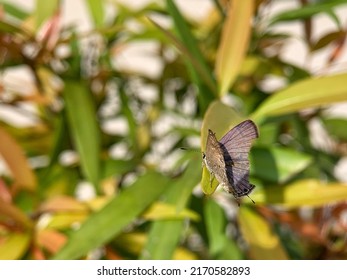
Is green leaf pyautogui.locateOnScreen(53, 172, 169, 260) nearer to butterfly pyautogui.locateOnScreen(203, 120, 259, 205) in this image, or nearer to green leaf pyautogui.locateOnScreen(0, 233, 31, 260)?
green leaf pyautogui.locateOnScreen(0, 233, 31, 260)

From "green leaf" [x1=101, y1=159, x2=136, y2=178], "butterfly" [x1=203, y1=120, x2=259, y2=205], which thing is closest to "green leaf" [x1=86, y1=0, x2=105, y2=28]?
"green leaf" [x1=101, y1=159, x2=136, y2=178]

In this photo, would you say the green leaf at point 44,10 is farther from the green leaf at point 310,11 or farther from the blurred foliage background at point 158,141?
the green leaf at point 310,11

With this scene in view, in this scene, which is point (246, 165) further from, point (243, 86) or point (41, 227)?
point (243, 86)

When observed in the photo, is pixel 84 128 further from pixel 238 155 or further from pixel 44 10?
pixel 238 155

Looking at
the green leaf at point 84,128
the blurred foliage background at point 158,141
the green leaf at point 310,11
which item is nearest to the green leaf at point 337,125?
the blurred foliage background at point 158,141
